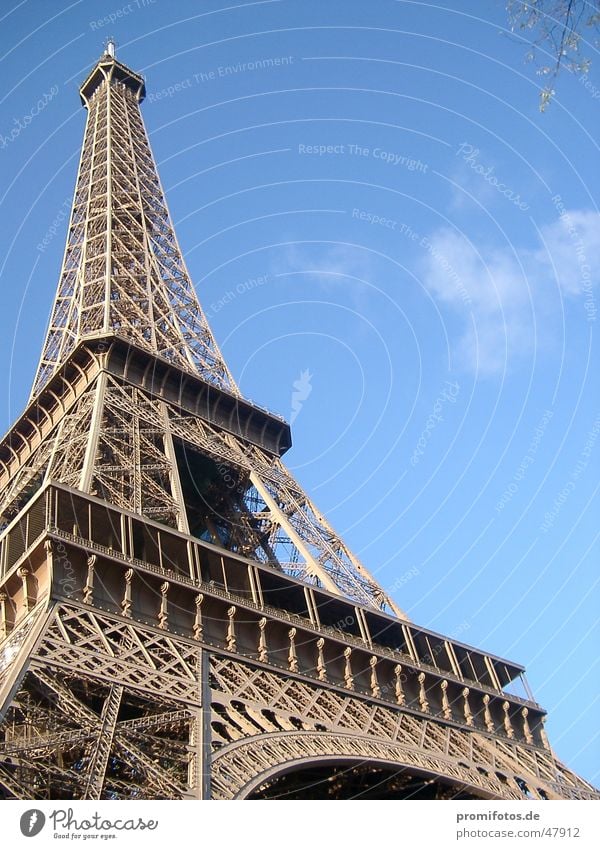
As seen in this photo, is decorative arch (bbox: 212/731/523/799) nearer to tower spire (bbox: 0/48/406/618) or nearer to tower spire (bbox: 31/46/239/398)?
tower spire (bbox: 0/48/406/618)

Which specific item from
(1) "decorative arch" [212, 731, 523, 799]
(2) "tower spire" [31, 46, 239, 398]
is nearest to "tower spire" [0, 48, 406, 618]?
(2) "tower spire" [31, 46, 239, 398]

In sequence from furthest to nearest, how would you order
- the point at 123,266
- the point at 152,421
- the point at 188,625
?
the point at 123,266 < the point at 152,421 < the point at 188,625

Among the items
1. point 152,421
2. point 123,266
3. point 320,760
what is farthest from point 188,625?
point 123,266

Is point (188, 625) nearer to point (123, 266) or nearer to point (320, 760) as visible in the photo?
point (320, 760)

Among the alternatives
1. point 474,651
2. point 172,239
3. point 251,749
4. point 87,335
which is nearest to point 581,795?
point 474,651

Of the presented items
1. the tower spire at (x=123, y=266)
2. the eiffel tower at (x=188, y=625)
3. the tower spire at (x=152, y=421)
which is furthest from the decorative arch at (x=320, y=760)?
the tower spire at (x=123, y=266)

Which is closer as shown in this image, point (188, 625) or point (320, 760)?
point (320, 760)

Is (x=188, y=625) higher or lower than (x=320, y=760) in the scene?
higher

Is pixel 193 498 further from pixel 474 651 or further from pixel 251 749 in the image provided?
pixel 251 749
